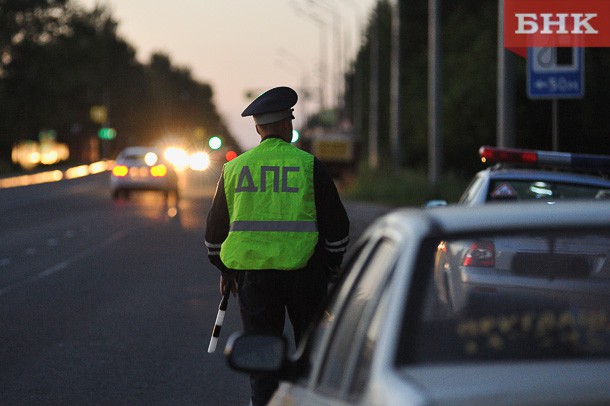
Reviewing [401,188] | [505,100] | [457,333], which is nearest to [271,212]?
[457,333]

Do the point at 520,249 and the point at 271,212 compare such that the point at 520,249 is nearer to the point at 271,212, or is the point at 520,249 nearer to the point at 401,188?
the point at 271,212

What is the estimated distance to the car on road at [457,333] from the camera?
3.08 m

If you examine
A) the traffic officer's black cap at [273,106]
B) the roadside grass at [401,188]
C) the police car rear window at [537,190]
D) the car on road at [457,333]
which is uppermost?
the traffic officer's black cap at [273,106]

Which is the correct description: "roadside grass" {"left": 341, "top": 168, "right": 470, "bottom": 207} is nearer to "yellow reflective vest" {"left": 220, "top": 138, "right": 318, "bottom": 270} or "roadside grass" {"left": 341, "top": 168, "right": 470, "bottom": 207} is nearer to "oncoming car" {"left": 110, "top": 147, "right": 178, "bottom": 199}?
"oncoming car" {"left": 110, "top": 147, "right": 178, "bottom": 199}

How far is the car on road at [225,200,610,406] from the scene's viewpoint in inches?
121

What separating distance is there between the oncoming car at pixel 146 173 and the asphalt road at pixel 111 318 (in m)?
11.0

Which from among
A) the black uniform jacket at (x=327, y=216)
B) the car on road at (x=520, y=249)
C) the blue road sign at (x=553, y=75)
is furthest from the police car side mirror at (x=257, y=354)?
the blue road sign at (x=553, y=75)

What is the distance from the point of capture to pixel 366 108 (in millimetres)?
96000

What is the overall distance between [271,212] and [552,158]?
244cm

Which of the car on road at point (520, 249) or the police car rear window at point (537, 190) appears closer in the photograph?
the car on road at point (520, 249)

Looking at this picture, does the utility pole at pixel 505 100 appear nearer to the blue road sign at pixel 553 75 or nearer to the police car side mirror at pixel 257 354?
the blue road sign at pixel 553 75

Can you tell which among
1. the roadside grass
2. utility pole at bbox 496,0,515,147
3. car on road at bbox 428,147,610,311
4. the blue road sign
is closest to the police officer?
car on road at bbox 428,147,610,311

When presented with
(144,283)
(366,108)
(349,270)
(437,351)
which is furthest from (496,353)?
(366,108)

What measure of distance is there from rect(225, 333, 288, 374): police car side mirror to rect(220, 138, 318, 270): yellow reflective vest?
74.3 inches
